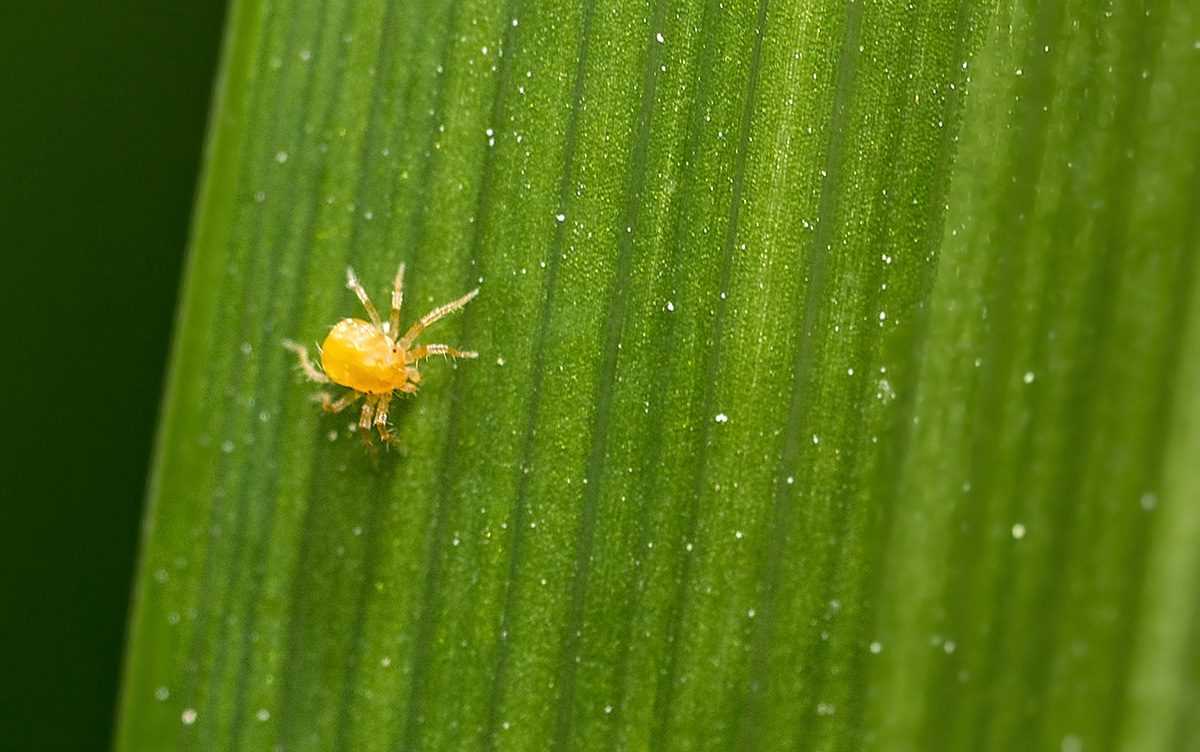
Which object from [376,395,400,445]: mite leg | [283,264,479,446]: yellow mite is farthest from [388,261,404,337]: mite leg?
[376,395,400,445]: mite leg

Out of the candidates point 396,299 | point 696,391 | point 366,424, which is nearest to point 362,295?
point 396,299

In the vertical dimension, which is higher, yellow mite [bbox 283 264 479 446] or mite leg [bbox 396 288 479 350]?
mite leg [bbox 396 288 479 350]

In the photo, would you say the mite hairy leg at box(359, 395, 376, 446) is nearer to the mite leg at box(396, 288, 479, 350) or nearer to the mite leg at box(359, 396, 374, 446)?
the mite leg at box(359, 396, 374, 446)

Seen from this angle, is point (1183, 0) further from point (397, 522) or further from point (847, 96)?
point (397, 522)

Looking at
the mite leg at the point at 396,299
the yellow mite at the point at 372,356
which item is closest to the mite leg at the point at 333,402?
the yellow mite at the point at 372,356

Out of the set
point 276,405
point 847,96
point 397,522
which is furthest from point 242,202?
point 847,96

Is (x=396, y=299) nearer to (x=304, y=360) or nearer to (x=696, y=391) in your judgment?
(x=304, y=360)
